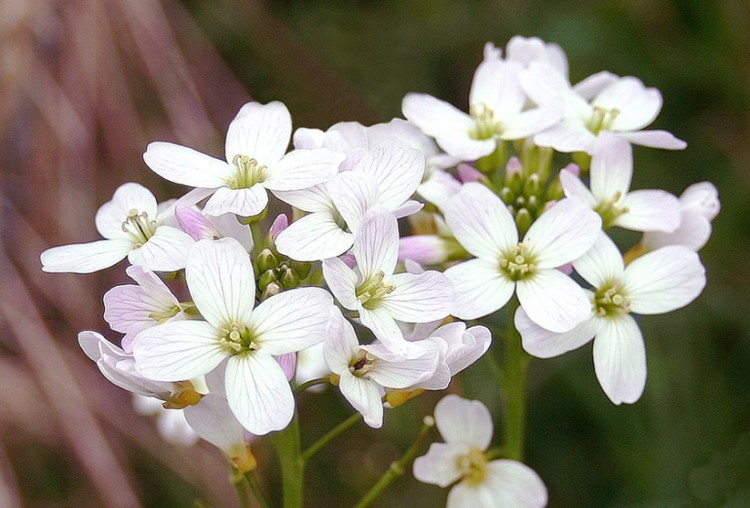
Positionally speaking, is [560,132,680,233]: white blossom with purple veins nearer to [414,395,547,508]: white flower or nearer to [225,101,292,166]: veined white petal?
[414,395,547,508]: white flower

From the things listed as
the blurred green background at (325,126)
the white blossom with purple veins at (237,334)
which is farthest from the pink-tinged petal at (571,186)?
the blurred green background at (325,126)

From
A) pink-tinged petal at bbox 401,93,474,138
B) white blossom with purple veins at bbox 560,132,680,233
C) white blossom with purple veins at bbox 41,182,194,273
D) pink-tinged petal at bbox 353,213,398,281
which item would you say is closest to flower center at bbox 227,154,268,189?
white blossom with purple veins at bbox 41,182,194,273

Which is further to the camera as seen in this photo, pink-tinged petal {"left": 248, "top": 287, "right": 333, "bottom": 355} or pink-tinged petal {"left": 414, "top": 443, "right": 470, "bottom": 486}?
pink-tinged petal {"left": 414, "top": 443, "right": 470, "bottom": 486}

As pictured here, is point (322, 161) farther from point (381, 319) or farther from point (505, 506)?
point (505, 506)

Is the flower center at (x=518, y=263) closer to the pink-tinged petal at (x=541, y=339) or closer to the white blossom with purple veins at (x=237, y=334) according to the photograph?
the pink-tinged petal at (x=541, y=339)

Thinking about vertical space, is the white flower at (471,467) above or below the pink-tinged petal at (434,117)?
below

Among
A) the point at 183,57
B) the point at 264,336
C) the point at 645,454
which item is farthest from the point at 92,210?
the point at 645,454

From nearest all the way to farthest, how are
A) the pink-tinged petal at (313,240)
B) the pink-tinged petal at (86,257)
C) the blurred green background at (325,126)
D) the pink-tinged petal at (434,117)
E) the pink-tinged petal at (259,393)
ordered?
the pink-tinged petal at (259,393) < the pink-tinged petal at (313,240) < the pink-tinged petal at (86,257) < the pink-tinged petal at (434,117) < the blurred green background at (325,126)

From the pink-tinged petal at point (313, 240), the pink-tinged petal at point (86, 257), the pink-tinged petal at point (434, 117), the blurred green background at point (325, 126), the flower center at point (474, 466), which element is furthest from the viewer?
the blurred green background at point (325, 126)
